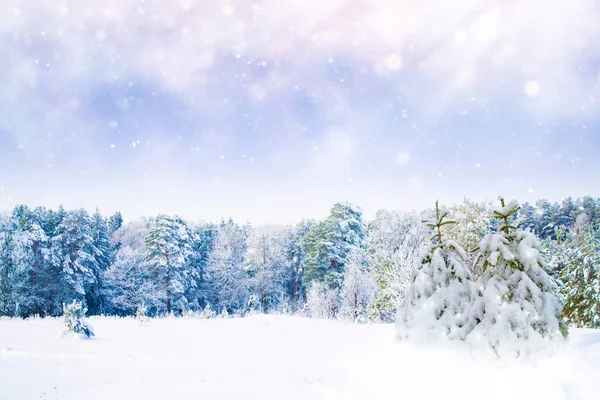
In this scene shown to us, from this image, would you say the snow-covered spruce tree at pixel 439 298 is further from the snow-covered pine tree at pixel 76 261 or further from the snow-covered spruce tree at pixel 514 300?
the snow-covered pine tree at pixel 76 261

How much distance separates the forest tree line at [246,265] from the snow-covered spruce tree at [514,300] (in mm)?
11965

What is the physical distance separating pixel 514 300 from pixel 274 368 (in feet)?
18.7

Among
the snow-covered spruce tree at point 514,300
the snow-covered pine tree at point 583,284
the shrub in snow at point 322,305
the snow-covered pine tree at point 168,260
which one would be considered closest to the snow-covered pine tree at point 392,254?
the shrub in snow at point 322,305

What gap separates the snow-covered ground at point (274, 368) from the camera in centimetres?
542

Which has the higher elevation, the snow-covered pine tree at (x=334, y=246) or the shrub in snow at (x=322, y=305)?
the snow-covered pine tree at (x=334, y=246)

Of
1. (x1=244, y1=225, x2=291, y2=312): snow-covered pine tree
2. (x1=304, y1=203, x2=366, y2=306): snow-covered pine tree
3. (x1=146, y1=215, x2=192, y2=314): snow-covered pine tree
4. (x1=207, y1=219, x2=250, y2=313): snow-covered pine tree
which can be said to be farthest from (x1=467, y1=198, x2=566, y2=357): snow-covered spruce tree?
(x1=207, y1=219, x2=250, y2=313): snow-covered pine tree

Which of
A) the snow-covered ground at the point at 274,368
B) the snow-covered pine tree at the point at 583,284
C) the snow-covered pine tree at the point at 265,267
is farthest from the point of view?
the snow-covered pine tree at the point at 265,267

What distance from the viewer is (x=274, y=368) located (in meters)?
8.93

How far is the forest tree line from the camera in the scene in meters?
25.3

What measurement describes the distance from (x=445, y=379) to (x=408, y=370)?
658 mm

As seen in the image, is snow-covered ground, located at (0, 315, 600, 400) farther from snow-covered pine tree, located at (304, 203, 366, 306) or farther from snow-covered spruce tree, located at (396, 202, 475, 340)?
snow-covered pine tree, located at (304, 203, 366, 306)

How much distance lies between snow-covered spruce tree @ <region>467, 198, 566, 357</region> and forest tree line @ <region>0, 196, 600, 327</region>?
12.0 m

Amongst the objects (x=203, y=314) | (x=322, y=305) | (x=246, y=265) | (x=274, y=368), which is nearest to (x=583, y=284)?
(x=322, y=305)

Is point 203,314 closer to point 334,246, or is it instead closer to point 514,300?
point 334,246
